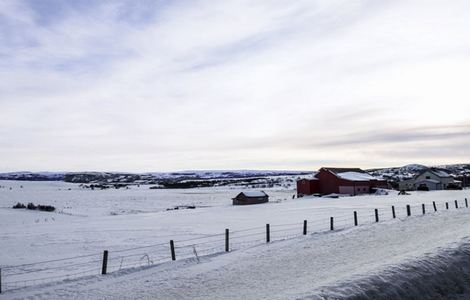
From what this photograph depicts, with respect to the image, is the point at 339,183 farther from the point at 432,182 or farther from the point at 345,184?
the point at 432,182

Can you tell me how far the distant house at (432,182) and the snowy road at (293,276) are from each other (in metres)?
79.4

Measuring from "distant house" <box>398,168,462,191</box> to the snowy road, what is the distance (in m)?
79.4

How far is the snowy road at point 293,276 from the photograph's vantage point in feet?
31.9

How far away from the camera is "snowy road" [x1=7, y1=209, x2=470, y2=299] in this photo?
31.9ft

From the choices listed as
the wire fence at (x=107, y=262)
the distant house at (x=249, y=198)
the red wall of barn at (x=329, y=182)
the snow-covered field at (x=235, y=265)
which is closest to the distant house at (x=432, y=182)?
the red wall of barn at (x=329, y=182)

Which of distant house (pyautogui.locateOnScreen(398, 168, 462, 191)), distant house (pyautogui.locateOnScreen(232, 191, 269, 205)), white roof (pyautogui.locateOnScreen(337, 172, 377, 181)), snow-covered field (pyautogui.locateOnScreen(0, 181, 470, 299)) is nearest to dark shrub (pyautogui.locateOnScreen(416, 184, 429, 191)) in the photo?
distant house (pyautogui.locateOnScreen(398, 168, 462, 191))

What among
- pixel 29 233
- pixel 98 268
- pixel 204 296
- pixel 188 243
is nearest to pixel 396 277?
pixel 204 296

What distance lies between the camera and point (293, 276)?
11.8 meters

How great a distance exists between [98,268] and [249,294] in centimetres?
934

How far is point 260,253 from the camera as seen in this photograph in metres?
16.5

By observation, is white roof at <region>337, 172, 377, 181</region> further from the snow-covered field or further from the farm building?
the snow-covered field

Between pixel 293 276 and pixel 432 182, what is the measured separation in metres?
88.1

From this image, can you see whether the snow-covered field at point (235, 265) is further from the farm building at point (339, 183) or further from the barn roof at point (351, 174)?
the barn roof at point (351, 174)

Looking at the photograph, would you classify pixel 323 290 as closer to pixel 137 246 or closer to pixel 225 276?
pixel 225 276
